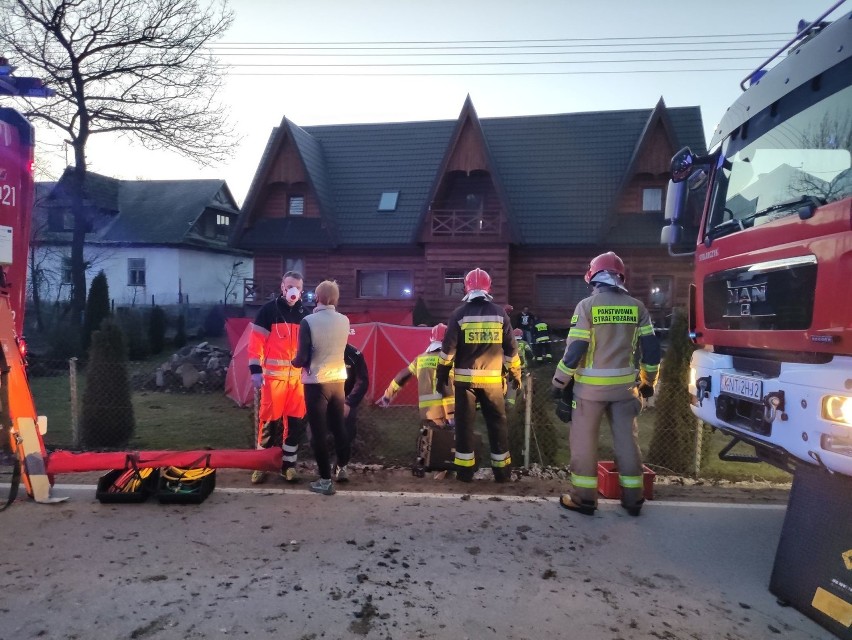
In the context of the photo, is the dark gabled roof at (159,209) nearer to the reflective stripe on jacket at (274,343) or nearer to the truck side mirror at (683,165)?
the reflective stripe on jacket at (274,343)

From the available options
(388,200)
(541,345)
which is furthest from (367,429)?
(388,200)

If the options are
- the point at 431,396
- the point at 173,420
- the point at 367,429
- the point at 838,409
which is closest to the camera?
the point at 838,409

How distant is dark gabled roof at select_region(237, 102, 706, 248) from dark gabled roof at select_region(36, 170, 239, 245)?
10390 millimetres

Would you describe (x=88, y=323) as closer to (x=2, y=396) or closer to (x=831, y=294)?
(x=2, y=396)

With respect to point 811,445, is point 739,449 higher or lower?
lower

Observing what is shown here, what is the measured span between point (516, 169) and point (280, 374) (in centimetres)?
1758

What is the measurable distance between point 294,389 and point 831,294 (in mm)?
4269

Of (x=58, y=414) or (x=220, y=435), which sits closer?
(x=220, y=435)

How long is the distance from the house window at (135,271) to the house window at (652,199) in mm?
23812

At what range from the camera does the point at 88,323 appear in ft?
63.7

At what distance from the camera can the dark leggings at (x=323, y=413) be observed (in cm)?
506

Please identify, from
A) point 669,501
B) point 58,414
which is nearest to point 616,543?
point 669,501

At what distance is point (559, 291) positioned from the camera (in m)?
20.0

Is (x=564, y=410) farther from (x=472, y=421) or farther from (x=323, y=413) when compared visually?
(x=323, y=413)
